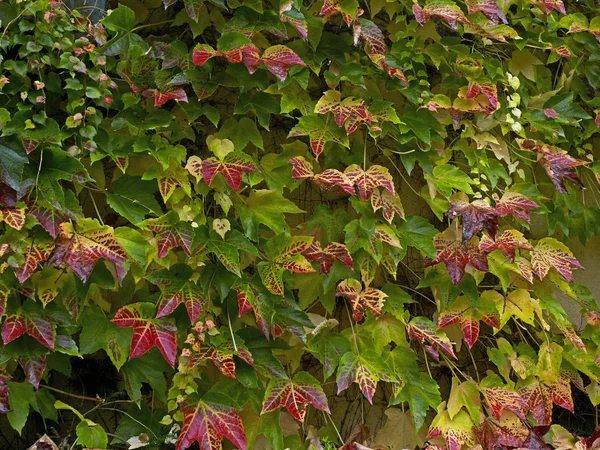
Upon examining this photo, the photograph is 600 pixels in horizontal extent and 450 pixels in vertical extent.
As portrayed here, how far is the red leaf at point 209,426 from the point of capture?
210cm

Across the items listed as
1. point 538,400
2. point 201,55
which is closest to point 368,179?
point 201,55

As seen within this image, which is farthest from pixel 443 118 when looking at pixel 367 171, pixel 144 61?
pixel 144 61

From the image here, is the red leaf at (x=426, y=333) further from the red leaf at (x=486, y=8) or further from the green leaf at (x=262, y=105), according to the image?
the red leaf at (x=486, y=8)

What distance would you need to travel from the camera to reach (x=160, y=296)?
2191 millimetres

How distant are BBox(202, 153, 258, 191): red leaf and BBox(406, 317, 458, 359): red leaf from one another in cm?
73

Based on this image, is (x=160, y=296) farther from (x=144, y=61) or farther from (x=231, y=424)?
(x=144, y=61)

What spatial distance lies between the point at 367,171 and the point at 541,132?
82cm

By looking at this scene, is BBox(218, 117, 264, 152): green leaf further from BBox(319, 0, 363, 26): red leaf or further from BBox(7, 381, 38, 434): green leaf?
BBox(7, 381, 38, 434): green leaf

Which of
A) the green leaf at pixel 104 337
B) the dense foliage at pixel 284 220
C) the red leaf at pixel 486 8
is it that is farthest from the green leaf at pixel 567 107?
the green leaf at pixel 104 337

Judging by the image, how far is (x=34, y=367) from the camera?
205 centimetres

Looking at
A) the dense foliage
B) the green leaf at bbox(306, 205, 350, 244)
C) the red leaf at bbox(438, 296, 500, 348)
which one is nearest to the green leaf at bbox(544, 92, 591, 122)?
the dense foliage

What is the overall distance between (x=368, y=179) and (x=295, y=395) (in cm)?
69

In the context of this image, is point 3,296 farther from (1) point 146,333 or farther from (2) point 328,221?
(2) point 328,221

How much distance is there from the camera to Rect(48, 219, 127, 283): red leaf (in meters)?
1.97
